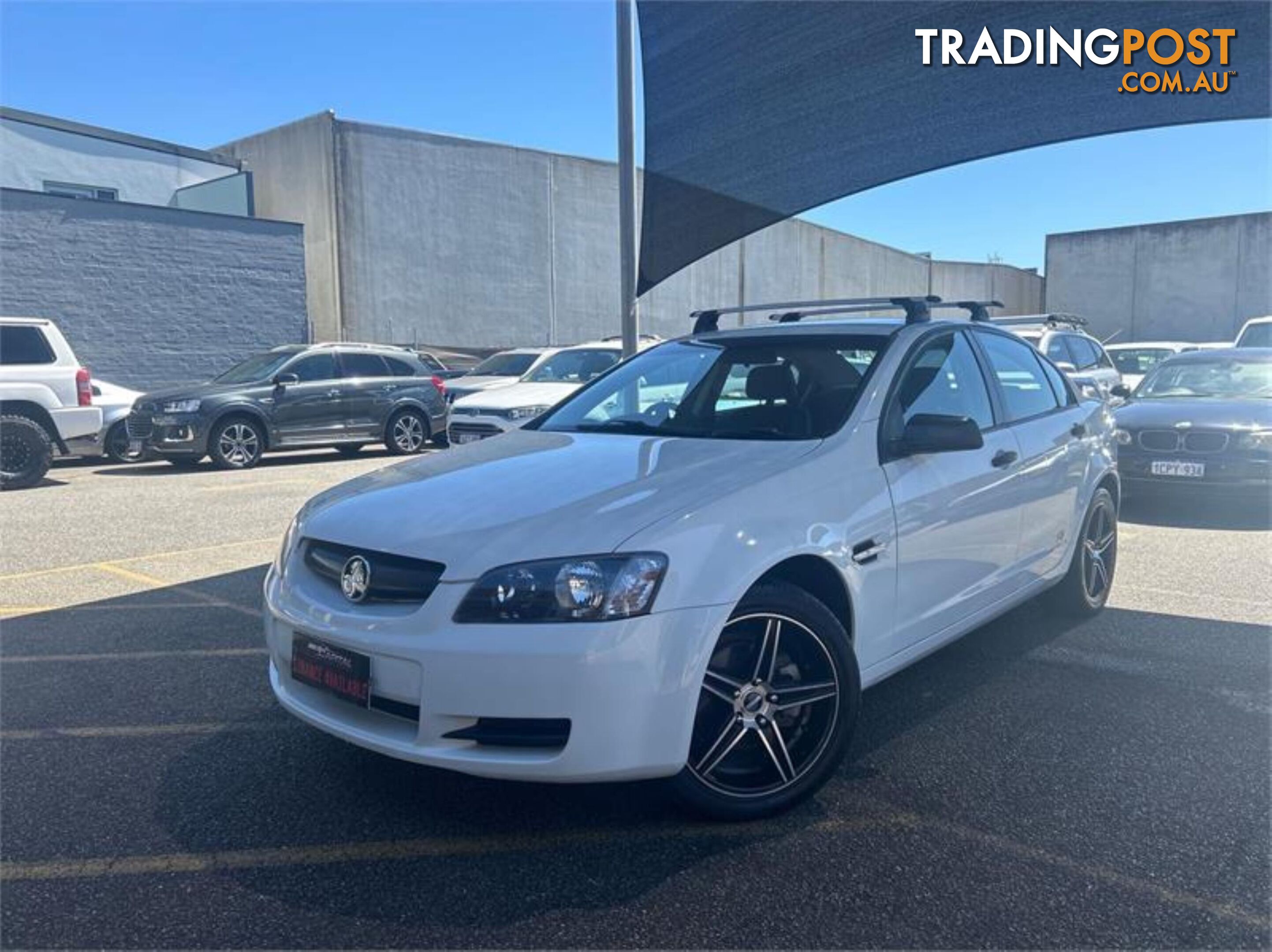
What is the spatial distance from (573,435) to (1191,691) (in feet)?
9.36

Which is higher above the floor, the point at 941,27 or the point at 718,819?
the point at 941,27

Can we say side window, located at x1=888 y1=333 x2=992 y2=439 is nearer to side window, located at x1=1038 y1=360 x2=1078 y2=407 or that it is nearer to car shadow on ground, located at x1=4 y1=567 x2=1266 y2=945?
side window, located at x1=1038 y1=360 x2=1078 y2=407

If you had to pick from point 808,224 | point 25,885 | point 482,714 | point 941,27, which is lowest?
point 25,885

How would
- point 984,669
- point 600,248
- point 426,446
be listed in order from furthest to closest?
point 600,248 < point 426,446 < point 984,669

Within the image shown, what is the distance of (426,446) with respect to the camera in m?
15.6

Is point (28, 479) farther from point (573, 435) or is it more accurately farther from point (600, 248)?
point (600, 248)

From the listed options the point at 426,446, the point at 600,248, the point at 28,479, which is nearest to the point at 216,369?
the point at 426,446

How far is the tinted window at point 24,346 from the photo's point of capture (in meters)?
10.9

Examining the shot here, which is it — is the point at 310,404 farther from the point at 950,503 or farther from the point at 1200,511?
the point at 950,503

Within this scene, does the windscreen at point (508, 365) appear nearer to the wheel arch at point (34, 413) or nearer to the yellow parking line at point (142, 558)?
the wheel arch at point (34, 413)

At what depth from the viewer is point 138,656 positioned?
4.82 metres

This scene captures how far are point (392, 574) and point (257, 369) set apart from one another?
38.6 feet

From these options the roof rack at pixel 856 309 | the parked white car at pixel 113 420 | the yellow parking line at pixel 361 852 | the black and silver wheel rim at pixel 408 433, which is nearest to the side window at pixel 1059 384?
the roof rack at pixel 856 309

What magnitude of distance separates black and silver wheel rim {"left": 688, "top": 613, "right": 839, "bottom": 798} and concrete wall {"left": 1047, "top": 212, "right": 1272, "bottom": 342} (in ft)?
109
